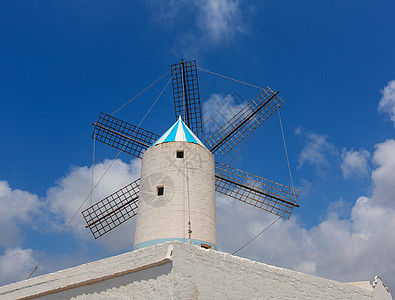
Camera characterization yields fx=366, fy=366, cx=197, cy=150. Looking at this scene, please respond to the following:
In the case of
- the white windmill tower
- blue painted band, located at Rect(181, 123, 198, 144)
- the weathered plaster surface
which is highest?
blue painted band, located at Rect(181, 123, 198, 144)

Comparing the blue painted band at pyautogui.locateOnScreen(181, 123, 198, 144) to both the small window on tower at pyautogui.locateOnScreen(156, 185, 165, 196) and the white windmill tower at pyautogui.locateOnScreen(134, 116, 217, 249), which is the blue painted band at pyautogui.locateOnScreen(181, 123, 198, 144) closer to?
the white windmill tower at pyautogui.locateOnScreen(134, 116, 217, 249)

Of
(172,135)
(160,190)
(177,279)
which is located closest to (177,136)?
(172,135)

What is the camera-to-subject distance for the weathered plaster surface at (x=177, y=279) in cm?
546

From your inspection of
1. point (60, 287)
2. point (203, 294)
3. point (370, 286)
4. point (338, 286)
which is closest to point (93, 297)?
point (60, 287)

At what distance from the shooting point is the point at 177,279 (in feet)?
17.6

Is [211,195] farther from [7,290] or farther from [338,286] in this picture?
[7,290]

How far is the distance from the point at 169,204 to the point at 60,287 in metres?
2.99

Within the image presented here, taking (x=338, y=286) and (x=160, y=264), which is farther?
(x=338, y=286)

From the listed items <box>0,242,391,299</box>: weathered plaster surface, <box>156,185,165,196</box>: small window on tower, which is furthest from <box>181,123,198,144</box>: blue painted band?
<box>0,242,391,299</box>: weathered plaster surface

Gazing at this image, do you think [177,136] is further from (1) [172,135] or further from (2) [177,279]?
(2) [177,279]

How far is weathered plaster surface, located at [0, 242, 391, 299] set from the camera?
546 centimetres

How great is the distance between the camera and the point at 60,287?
20.5ft

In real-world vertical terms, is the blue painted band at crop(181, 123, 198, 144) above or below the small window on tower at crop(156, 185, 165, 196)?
above

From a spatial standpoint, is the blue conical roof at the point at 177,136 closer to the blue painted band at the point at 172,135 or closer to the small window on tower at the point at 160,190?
the blue painted band at the point at 172,135
